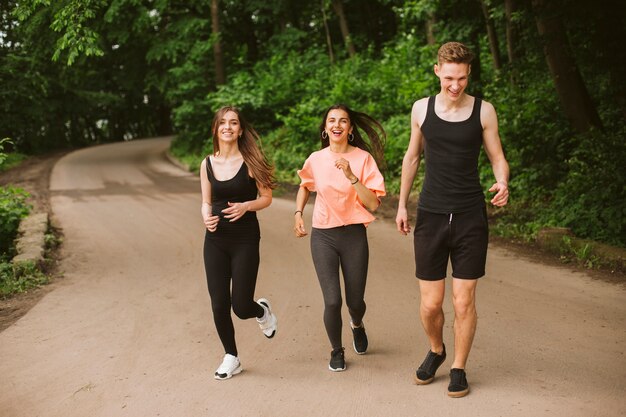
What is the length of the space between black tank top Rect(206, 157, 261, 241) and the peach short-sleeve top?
0.50 m

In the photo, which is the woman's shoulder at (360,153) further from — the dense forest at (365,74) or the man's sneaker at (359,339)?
the dense forest at (365,74)

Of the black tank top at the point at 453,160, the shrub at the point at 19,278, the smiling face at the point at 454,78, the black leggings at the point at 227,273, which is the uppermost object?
the smiling face at the point at 454,78

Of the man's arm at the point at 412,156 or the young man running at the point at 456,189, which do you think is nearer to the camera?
the young man running at the point at 456,189

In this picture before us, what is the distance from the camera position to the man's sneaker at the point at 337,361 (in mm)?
5395

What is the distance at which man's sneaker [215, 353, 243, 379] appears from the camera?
535cm

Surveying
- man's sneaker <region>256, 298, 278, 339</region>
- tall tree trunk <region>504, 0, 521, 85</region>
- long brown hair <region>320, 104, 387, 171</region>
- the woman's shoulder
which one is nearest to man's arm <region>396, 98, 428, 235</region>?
the woman's shoulder

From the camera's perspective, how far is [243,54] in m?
27.3

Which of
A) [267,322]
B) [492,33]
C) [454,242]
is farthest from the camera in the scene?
[492,33]

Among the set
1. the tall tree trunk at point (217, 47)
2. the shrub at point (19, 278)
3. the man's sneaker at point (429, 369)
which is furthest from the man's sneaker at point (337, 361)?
the tall tree trunk at point (217, 47)

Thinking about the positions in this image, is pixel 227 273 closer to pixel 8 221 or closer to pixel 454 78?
pixel 454 78

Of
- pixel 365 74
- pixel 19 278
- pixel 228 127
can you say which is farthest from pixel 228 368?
pixel 365 74

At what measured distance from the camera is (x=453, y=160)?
4.63 m

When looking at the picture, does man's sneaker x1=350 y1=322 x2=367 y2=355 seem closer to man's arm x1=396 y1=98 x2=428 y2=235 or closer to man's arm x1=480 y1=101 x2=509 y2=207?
man's arm x1=396 y1=98 x2=428 y2=235

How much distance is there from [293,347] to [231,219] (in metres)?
1.45
